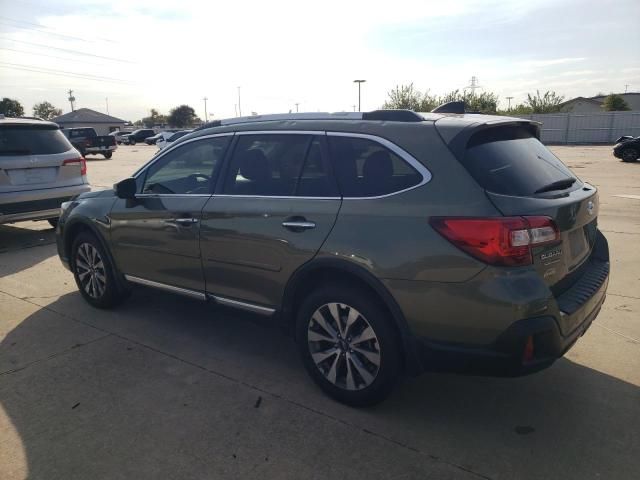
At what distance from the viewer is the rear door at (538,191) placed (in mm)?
2576

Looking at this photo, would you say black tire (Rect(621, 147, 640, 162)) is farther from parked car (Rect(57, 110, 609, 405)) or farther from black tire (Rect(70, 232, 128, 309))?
black tire (Rect(70, 232, 128, 309))

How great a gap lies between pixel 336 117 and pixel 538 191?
133 cm

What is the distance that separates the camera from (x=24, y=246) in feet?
24.4

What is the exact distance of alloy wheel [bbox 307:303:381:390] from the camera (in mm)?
2939

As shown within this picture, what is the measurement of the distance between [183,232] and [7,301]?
2.56 m

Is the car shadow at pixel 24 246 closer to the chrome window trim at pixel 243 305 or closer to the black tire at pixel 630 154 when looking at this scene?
the chrome window trim at pixel 243 305

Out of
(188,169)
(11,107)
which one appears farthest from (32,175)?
(11,107)

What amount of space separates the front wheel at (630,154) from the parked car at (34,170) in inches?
811

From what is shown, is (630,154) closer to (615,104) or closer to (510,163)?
(510,163)

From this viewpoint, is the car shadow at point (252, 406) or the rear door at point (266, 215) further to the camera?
the rear door at point (266, 215)

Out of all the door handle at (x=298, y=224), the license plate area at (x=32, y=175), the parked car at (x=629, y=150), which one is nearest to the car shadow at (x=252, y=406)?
the door handle at (x=298, y=224)

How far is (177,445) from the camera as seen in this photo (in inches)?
109

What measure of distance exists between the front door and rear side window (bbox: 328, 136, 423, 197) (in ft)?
3.54

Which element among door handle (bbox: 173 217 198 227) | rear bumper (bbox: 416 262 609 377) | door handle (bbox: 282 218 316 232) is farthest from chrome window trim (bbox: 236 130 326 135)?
rear bumper (bbox: 416 262 609 377)
